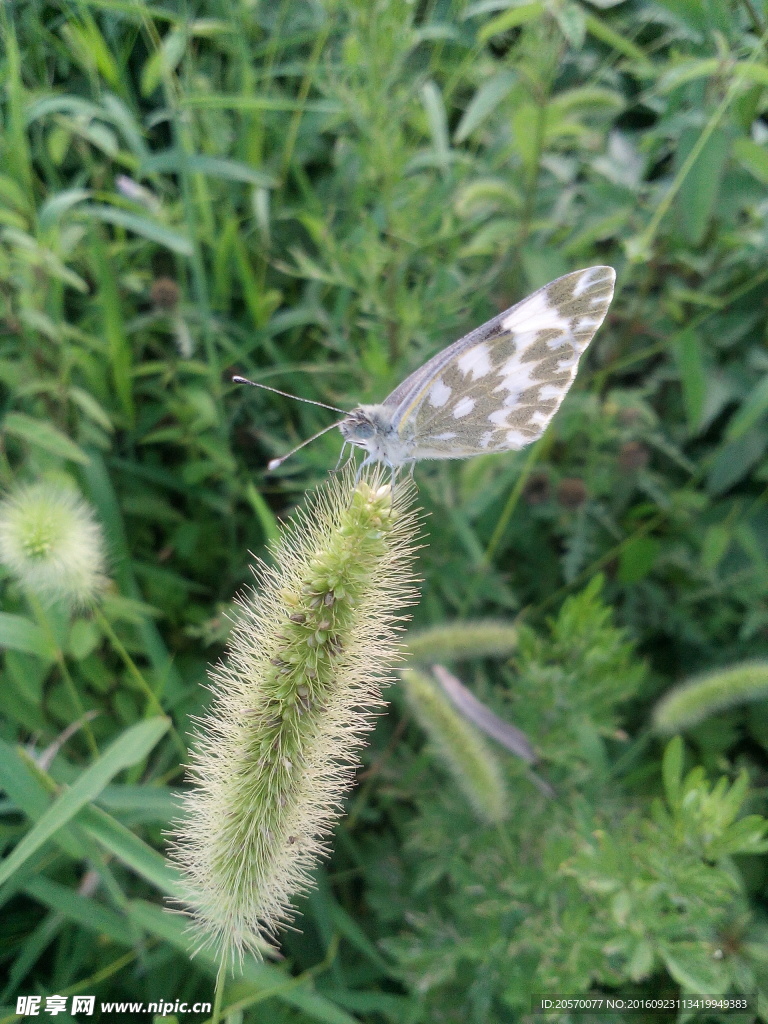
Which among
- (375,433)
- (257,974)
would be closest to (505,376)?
(375,433)

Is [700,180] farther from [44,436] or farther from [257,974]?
[257,974]

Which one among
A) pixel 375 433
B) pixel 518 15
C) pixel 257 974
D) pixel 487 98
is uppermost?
pixel 518 15

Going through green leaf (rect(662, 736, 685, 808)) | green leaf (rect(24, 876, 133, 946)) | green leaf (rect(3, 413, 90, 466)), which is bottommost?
green leaf (rect(24, 876, 133, 946))

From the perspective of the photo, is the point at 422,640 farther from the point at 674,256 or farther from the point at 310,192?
the point at 310,192

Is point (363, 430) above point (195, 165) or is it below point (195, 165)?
below

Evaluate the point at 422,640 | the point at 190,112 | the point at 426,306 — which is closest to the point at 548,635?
the point at 422,640

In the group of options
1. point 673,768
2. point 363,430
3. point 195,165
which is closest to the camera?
point 363,430

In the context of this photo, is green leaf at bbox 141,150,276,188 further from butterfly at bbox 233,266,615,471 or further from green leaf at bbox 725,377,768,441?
green leaf at bbox 725,377,768,441

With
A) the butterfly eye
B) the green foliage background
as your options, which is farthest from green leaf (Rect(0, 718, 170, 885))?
the butterfly eye
